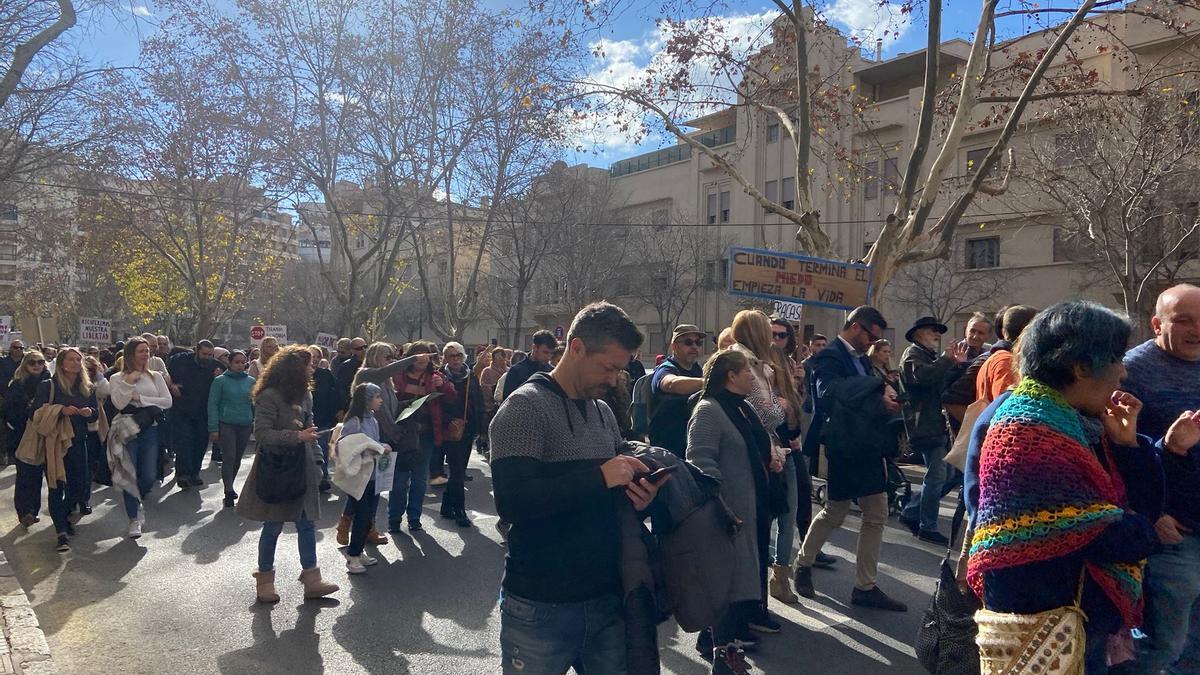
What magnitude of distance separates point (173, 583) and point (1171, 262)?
88.5 ft

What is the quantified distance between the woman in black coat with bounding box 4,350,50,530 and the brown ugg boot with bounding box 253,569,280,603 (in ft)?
11.9

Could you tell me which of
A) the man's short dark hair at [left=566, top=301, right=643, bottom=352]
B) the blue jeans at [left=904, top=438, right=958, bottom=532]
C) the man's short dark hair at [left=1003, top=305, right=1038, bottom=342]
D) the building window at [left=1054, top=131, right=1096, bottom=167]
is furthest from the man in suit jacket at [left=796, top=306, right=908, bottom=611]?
the building window at [left=1054, top=131, right=1096, bottom=167]

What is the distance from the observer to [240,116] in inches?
838

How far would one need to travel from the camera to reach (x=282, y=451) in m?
5.99

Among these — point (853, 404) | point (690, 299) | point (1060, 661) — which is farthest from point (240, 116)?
point (690, 299)

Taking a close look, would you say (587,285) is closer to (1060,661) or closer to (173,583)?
(173,583)

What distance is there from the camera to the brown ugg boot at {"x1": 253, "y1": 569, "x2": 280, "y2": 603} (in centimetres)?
603

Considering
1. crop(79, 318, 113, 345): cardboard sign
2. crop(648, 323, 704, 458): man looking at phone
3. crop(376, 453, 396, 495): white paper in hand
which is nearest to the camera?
crop(648, 323, 704, 458): man looking at phone

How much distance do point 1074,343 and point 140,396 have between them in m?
8.37

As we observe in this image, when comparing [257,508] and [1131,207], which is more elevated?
[1131,207]

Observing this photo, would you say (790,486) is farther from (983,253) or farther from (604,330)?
(983,253)

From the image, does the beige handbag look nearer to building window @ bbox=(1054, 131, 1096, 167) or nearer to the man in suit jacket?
the man in suit jacket

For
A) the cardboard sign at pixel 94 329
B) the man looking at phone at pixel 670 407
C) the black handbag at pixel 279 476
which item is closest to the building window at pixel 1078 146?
the man looking at phone at pixel 670 407

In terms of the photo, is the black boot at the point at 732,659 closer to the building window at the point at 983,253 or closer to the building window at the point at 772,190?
the building window at the point at 983,253
